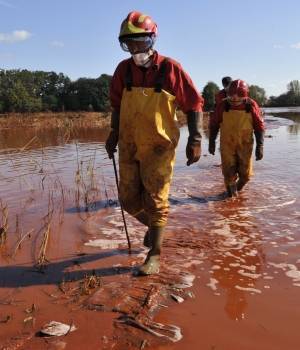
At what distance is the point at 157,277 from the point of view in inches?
129

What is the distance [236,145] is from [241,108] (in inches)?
20.6

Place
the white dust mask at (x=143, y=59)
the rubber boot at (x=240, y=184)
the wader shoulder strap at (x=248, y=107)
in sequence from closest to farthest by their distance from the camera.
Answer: the white dust mask at (x=143, y=59) < the wader shoulder strap at (x=248, y=107) < the rubber boot at (x=240, y=184)

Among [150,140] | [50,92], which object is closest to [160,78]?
[150,140]

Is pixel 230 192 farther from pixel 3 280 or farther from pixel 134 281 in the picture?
pixel 3 280

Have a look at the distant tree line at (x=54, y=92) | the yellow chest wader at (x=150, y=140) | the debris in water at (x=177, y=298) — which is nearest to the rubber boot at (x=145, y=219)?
the yellow chest wader at (x=150, y=140)

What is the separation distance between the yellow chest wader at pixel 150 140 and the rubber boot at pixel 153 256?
0.22 ft

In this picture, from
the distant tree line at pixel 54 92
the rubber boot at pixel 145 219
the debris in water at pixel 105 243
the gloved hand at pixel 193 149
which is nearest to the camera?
the gloved hand at pixel 193 149

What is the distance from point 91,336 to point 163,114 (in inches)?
67.1

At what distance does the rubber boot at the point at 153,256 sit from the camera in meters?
3.31

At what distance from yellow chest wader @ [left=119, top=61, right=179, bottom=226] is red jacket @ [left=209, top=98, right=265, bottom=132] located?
2835 millimetres

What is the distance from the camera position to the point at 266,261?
3.57 metres

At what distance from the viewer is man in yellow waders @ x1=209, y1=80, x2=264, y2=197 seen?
6.04m

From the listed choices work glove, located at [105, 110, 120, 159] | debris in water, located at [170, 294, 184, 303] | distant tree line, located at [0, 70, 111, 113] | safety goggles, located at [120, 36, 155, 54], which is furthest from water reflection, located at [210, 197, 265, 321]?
distant tree line, located at [0, 70, 111, 113]

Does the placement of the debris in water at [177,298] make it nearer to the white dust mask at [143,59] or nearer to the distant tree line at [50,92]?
the white dust mask at [143,59]
